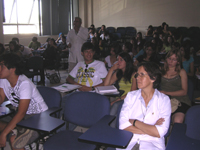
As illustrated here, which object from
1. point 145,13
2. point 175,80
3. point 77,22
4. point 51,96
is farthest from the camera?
point 145,13

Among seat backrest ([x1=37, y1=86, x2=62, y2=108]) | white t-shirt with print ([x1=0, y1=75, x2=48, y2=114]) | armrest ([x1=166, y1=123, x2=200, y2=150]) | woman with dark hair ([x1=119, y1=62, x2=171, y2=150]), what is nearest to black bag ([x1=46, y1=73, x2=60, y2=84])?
seat backrest ([x1=37, y1=86, x2=62, y2=108])

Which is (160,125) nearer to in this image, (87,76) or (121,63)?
(121,63)

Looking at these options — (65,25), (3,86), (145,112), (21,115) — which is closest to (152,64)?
(145,112)

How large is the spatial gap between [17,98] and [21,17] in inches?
356

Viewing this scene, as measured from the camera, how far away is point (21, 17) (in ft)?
33.8

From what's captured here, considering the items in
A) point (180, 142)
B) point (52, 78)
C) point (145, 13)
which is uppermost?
point (145, 13)

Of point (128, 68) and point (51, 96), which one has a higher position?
point (128, 68)

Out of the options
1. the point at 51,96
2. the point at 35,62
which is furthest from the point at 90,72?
the point at 35,62

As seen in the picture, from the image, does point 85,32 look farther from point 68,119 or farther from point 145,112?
point 145,112

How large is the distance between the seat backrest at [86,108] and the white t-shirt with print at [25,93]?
0.26 metres

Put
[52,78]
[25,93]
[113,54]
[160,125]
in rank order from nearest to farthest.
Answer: [160,125], [25,93], [113,54], [52,78]

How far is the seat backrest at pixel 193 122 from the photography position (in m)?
1.85

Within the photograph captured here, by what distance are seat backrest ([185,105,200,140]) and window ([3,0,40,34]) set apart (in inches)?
360

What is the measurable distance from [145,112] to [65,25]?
1112cm
